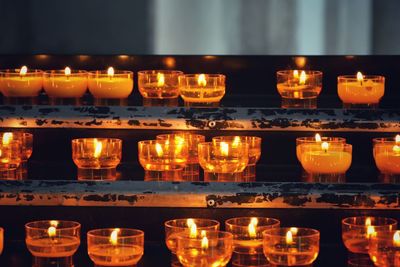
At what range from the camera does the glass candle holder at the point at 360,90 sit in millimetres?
3461

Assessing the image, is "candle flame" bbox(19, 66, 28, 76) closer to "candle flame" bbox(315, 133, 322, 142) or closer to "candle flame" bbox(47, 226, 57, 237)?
"candle flame" bbox(47, 226, 57, 237)

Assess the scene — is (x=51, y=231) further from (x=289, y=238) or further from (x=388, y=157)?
(x=388, y=157)

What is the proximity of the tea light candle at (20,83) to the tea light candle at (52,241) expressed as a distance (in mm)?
471

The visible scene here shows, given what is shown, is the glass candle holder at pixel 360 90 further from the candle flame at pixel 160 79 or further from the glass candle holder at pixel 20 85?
the glass candle holder at pixel 20 85

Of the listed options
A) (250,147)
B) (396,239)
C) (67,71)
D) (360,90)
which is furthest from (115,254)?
(360,90)

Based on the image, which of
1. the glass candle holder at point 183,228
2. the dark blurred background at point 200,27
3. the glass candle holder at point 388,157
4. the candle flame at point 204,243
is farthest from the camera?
the dark blurred background at point 200,27

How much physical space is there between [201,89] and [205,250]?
0.57 meters

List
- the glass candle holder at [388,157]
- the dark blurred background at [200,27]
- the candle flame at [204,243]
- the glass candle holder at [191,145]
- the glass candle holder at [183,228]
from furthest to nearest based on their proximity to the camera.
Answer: the dark blurred background at [200,27] → the glass candle holder at [191,145] → the glass candle holder at [388,157] → the glass candle holder at [183,228] → the candle flame at [204,243]

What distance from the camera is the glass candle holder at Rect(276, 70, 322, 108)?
11.5ft

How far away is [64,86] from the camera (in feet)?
11.6

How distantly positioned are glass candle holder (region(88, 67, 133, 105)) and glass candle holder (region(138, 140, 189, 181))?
241mm

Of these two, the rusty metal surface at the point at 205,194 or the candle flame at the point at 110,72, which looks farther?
the candle flame at the point at 110,72

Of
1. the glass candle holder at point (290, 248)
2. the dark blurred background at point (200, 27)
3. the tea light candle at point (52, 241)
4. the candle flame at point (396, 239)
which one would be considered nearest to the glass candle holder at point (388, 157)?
the candle flame at point (396, 239)

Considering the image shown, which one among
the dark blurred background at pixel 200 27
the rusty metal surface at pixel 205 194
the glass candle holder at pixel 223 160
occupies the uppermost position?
the dark blurred background at pixel 200 27
